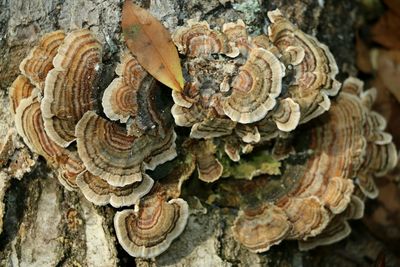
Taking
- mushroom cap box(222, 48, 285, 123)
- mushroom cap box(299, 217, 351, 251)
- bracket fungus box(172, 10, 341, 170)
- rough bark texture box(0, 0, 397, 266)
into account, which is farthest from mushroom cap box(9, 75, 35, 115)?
mushroom cap box(299, 217, 351, 251)

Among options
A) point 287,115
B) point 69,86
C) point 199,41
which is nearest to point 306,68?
point 287,115

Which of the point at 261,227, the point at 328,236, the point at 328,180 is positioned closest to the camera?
the point at 261,227

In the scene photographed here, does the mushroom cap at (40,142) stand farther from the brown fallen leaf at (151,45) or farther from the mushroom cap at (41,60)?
the brown fallen leaf at (151,45)

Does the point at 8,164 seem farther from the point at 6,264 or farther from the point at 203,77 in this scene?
the point at 203,77

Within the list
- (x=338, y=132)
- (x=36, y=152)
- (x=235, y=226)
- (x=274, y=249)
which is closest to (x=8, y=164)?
(x=36, y=152)

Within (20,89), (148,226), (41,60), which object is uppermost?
(41,60)

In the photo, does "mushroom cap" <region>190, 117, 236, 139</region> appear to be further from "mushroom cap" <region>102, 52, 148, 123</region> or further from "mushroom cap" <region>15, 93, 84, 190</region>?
"mushroom cap" <region>15, 93, 84, 190</region>

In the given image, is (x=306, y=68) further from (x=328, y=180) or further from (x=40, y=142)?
(x=40, y=142)

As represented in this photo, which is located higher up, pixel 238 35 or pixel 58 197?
pixel 238 35
